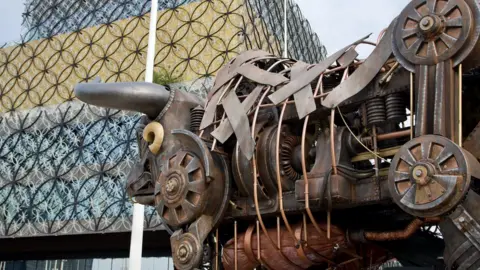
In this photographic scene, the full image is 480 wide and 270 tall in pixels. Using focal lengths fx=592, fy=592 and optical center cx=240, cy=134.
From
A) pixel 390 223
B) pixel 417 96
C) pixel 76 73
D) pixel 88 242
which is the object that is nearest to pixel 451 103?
pixel 417 96

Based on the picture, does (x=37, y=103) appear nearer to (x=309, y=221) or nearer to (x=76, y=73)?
(x=76, y=73)

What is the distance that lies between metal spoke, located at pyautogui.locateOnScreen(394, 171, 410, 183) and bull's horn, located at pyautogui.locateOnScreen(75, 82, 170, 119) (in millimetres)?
4773

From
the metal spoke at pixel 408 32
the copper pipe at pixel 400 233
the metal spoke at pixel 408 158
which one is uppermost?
the metal spoke at pixel 408 32

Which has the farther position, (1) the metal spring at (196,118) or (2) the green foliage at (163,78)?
(2) the green foliage at (163,78)

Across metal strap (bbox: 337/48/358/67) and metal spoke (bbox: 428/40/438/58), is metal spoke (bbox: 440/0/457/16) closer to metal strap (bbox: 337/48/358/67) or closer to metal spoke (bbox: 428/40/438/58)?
metal spoke (bbox: 428/40/438/58)

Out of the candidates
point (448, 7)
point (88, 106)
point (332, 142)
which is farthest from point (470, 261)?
point (88, 106)

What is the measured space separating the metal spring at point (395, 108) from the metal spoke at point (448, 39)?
979 millimetres

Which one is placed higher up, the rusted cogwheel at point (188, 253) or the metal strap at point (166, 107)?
the metal strap at point (166, 107)

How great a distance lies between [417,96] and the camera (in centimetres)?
741

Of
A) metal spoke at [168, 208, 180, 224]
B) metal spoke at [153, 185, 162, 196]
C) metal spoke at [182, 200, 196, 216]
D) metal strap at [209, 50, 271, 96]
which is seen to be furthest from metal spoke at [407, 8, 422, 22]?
metal spoke at [153, 185, 162, 196]

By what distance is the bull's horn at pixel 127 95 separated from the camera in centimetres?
1016

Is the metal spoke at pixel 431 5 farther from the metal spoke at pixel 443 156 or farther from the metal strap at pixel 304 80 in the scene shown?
the metal spoke at pixel 443 156

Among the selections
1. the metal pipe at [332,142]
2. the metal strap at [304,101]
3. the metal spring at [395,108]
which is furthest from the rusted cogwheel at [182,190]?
the metal spring at [395,108]

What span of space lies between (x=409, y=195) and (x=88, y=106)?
20.9 metres
